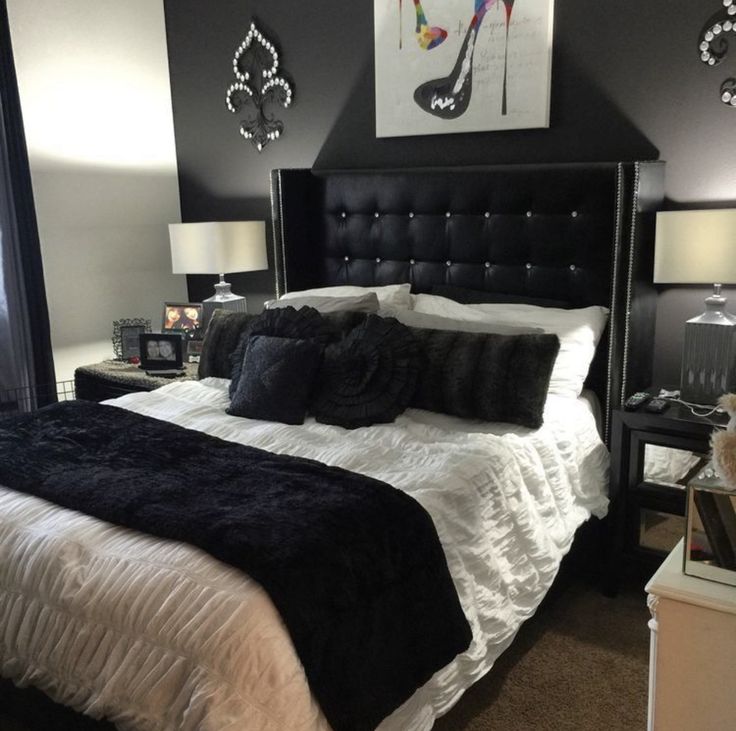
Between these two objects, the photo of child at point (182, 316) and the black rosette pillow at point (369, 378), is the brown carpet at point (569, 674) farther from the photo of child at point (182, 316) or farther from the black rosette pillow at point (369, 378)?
the photo of child at point (182, 316)

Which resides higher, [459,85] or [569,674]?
[459,85]

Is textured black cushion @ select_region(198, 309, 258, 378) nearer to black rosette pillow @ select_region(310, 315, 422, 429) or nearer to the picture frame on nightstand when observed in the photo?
black rosette pillow @ select_region(310, 315, 422, 429)

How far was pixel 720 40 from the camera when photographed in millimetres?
2633

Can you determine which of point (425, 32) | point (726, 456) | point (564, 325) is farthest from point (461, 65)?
point (726, 456)

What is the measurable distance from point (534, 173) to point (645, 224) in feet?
1.59

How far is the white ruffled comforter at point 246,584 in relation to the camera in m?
1.52

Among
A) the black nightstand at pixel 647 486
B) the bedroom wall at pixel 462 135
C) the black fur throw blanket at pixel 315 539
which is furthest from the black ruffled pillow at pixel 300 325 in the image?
the black nightstand at pixel 647 486

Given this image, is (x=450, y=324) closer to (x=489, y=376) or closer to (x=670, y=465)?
(x=489, y=376)

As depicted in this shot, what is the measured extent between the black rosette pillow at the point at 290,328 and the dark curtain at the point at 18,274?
1.26 meters

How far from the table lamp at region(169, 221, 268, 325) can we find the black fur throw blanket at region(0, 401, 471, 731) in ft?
5.35

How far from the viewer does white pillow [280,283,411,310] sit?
3.23 metres

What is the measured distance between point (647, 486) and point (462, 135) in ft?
5.40

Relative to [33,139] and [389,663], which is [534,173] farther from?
[33,139]

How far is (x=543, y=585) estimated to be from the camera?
2377mm
